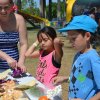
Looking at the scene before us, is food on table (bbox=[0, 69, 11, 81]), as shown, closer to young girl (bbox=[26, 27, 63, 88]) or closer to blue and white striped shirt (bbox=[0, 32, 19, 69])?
blue and white striped shirt (bbox=[0, 32, 19, 69])

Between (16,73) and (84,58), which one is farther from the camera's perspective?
(16,73)

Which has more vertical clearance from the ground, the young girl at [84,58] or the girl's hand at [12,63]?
the young girl at [84,58]

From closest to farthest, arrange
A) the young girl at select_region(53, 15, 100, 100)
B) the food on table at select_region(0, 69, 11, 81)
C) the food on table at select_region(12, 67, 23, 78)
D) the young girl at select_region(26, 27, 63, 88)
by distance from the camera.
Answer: the young girl at select_region(53, 15, 100, 100) → the food on table at select_region(0, 69, 11, 81) → the food on table at select_region(12, 67, 23, 78) → the young girl at select_region(26, 27, 63, 88)

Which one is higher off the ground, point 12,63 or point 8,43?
point 8,43

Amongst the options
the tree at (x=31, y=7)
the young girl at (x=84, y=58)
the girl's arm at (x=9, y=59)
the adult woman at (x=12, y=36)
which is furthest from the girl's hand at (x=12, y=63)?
the tree at (x=31, y=7)

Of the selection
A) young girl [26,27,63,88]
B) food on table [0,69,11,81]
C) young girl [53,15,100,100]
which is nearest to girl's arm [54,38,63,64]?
young girl [26,27,63,88]

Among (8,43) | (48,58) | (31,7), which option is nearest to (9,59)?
(8,43)

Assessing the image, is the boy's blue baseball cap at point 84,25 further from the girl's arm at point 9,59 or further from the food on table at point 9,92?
the girl's arm at point 9,59

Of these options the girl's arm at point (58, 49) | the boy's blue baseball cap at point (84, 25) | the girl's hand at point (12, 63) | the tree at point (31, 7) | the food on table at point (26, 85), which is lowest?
the tree at point (31, 7)

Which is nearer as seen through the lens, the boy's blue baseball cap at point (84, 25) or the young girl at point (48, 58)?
the boy's blue baseball cap at point (84, 25)

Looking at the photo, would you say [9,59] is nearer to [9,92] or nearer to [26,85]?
[26,85]

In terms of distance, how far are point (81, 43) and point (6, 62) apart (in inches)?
40.2

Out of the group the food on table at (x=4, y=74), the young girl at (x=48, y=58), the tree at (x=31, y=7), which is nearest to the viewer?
the food on table at (x=4, y=74)

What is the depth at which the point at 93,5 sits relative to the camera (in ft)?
32.3
